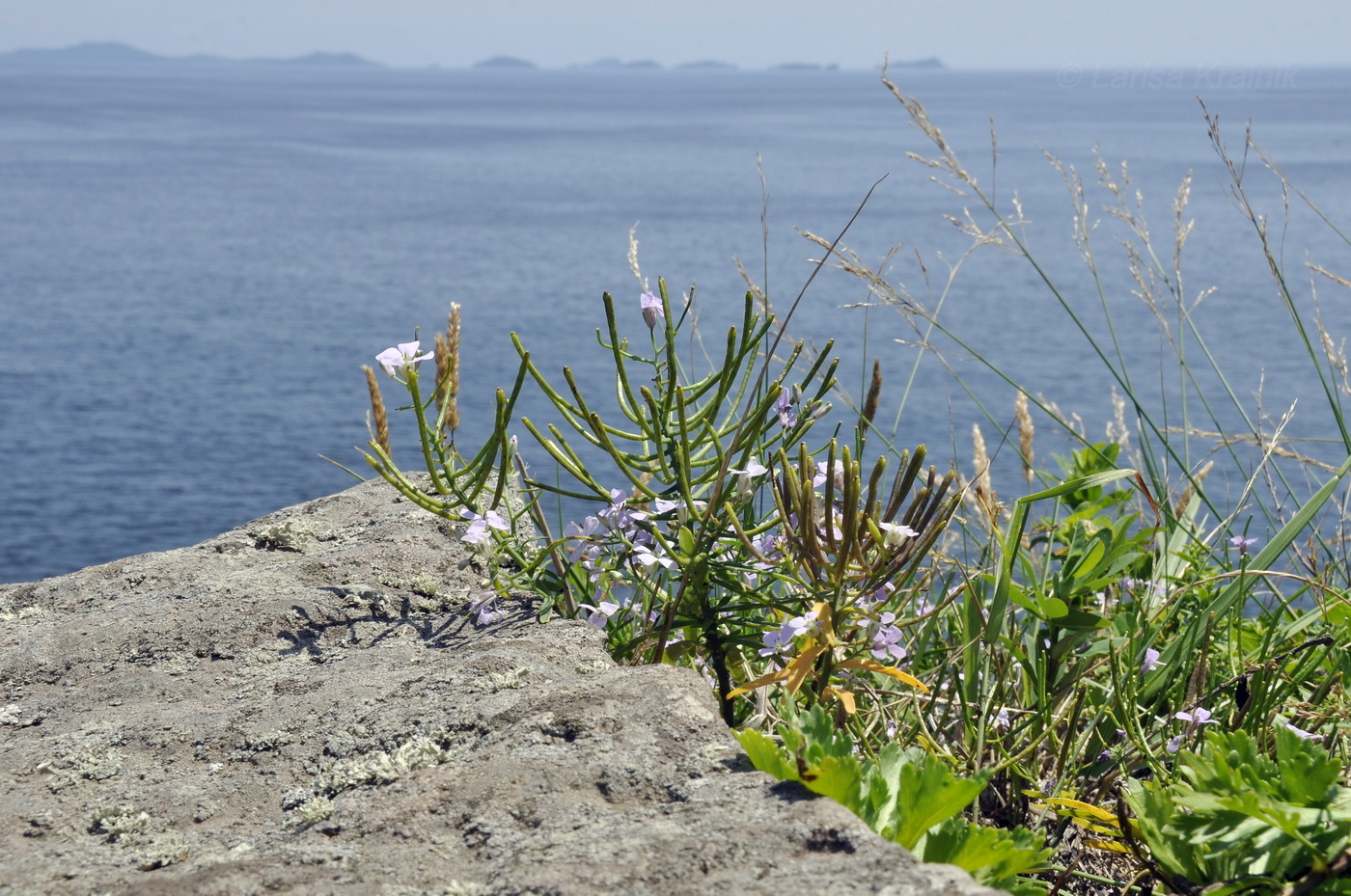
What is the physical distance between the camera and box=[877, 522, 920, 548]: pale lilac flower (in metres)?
1.83

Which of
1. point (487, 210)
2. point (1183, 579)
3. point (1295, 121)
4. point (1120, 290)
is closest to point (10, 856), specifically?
point (1183, 579)

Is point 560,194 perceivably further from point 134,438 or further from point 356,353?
point 134,438

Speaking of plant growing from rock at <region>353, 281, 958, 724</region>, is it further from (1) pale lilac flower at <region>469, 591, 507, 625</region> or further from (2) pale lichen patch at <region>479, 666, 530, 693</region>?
(2) pale lichen patch at <region>479, 666, 530, 693</region>

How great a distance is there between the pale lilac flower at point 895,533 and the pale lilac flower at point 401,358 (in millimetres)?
864

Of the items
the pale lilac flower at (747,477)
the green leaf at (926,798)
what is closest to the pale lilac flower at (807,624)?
the pale lilac flower at (747,477)

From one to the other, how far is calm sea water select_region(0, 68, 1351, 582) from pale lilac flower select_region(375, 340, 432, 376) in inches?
36.3

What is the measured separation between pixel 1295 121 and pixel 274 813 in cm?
9006

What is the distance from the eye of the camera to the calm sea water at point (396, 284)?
13.8 meters

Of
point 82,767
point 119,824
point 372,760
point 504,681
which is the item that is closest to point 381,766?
point 372,760

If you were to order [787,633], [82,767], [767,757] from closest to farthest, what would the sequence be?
1. [767,757]
2. [82,767]
3. [787,633]

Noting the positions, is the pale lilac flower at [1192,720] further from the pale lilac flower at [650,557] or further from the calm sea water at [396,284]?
the calm sea water at [396,284]

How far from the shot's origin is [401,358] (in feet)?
6.73

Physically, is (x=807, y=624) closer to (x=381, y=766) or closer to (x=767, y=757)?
(x=767, y=757)

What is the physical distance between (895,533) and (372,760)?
896 mm
